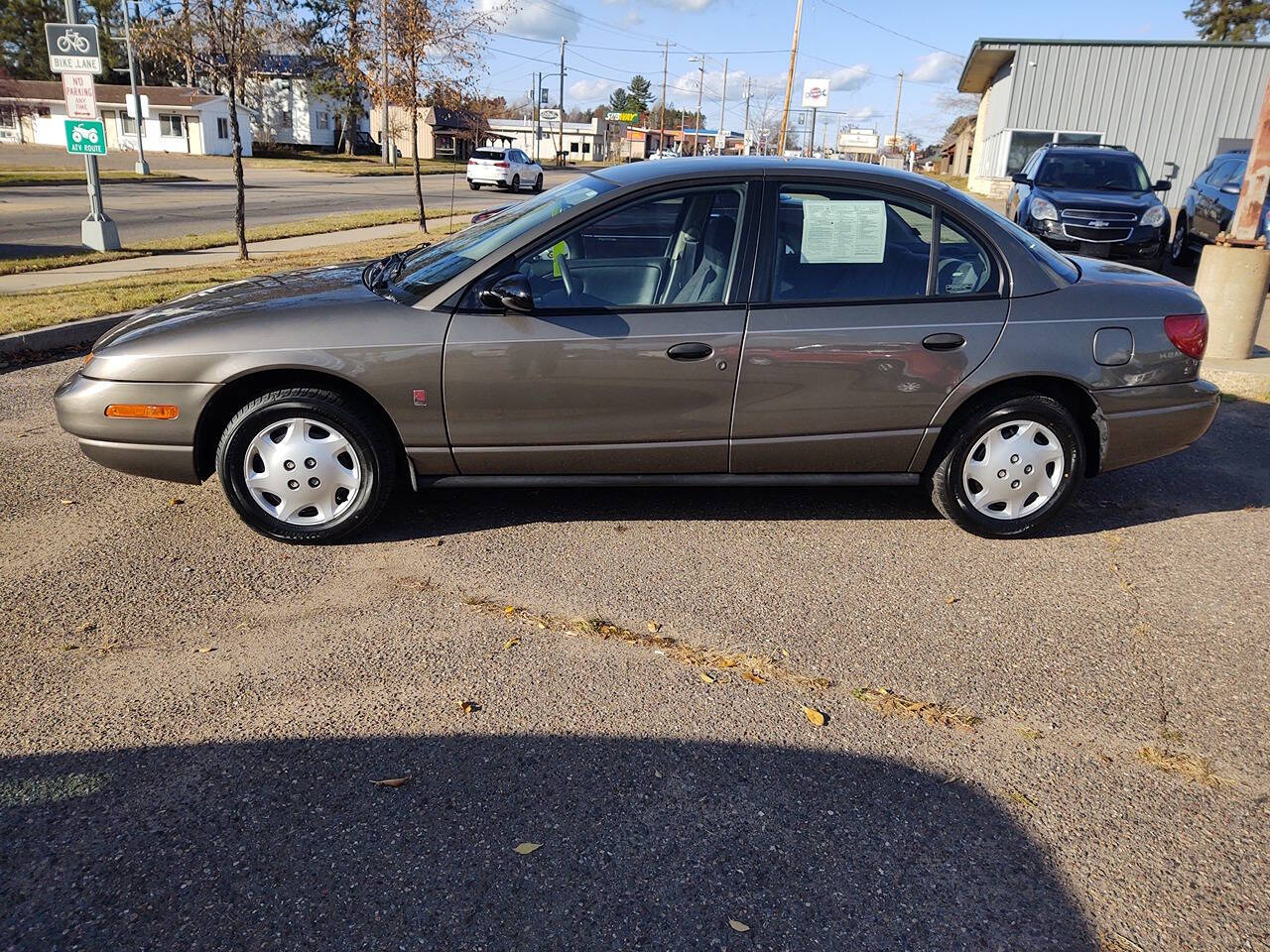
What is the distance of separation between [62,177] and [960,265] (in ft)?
118

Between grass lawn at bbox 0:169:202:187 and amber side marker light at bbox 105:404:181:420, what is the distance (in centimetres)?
3038

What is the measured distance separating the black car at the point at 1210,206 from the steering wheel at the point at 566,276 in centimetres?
1151

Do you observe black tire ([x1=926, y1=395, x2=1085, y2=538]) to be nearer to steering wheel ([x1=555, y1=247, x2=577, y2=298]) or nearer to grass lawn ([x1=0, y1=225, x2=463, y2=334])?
steering wheel ([x1=555, y1=247, x2=577, y2=298])

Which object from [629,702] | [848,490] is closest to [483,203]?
[848,490]

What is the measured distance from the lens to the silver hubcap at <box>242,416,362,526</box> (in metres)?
4.33

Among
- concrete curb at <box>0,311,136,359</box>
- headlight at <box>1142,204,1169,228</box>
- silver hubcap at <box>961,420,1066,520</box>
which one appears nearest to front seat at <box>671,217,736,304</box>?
silver hubcap at <box>961,420,1066,520</box>

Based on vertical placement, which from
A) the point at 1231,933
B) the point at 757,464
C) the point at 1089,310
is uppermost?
the point at 1089,310

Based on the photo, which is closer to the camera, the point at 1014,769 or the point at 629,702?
the point at 1014,769

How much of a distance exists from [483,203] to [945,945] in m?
29.7

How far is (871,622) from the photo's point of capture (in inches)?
154

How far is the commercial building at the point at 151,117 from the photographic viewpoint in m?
62.3

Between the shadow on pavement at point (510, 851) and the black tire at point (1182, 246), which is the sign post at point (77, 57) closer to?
the shadow on pavement at point (510, 851)

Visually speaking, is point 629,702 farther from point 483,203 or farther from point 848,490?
point 483,203

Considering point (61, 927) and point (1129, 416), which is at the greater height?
point (1129, 416)
